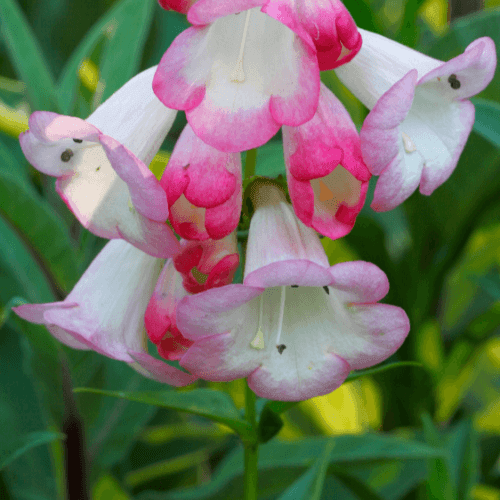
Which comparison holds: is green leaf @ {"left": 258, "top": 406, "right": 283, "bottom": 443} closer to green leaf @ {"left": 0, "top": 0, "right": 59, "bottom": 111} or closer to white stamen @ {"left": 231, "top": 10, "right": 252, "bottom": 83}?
white stamen @ {"left": 231, "top": 10, "right": 252, "bottom": 83}

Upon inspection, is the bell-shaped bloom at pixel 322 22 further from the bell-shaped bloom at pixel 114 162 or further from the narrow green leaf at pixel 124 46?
the narrow green leaf at pixel 124 46

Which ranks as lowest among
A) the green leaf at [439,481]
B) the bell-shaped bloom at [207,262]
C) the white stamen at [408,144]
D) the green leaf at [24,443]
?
the green leaf at [439,481]

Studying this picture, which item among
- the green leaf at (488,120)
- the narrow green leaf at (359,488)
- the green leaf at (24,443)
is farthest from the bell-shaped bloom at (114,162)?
the narrow green leaf at (359,488)

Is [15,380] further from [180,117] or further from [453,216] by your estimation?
[453,216]

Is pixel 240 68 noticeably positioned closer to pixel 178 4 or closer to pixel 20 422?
pixel 178 4

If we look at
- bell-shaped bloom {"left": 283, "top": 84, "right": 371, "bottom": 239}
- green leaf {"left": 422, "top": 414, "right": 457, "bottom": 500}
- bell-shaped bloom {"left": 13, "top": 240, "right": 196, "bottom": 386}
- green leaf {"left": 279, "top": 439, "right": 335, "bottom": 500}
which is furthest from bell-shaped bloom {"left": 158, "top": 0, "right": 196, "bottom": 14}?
green leaf {"left": 422, "top": 414, "right": 457, "bottom": 500}

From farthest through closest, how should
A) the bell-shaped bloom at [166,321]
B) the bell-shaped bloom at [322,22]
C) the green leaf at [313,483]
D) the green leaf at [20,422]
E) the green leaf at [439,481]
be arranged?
Result: the green leaf at [20,422] < the green leaf at [439,481] < the green leaf at [313,483] < the bell-shaped bloom at [166,321] < the bell-shaped bloom at [322,22]

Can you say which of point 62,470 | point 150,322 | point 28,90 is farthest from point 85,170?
point 62,470
